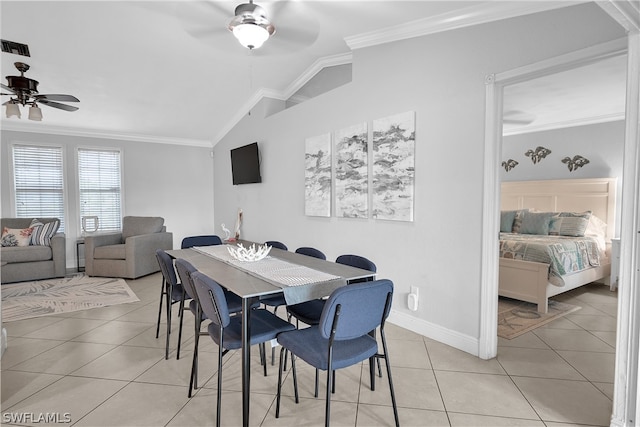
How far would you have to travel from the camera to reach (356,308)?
1571 millimetres

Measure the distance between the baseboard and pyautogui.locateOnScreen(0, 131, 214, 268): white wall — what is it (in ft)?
17.2

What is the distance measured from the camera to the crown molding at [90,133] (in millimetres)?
5543

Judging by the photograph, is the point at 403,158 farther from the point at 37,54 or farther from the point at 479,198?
the point at 37,54

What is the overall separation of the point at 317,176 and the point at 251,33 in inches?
74.4

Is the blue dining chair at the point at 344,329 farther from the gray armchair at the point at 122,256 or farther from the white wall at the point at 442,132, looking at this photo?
the gray armchair at the point at 122,256

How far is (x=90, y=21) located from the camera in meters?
3.13

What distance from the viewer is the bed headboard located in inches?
186

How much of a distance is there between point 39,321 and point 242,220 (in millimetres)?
3076

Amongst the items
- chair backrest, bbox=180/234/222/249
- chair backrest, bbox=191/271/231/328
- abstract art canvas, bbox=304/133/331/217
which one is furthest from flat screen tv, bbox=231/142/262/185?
chair backrest, bbox=191/271/231/328

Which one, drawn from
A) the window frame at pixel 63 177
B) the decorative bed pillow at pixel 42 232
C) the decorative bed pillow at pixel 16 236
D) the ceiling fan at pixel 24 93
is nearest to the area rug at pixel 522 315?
the ceiling fan at pixel 24 93

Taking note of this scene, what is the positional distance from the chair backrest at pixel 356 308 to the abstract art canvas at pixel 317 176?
7.57 ft

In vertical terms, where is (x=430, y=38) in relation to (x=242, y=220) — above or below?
above

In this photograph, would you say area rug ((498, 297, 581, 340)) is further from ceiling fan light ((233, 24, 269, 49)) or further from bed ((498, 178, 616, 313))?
ceiling fan light ((233, 24, 269, 49))

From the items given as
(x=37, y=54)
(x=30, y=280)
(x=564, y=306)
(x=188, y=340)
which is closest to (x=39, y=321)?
(x=188, y=340)
